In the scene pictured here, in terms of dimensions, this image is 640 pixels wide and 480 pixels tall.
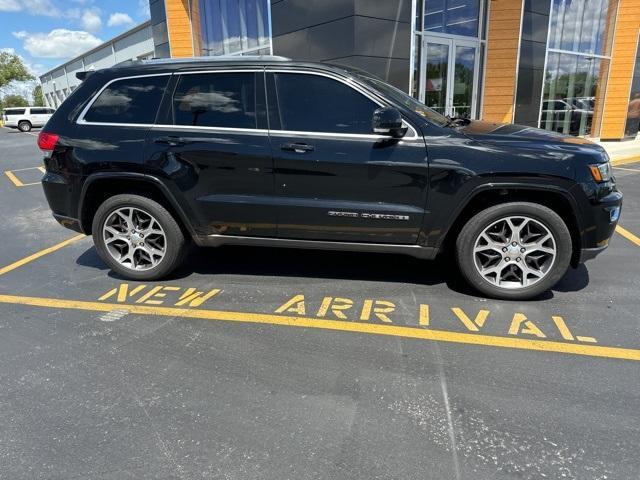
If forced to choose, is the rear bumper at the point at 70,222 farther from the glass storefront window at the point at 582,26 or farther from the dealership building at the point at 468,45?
the glass storefront window at the point at 582,26

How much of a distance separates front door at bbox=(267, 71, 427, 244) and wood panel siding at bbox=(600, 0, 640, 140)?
1486cm

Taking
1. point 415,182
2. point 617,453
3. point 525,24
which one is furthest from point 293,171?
point 525,24

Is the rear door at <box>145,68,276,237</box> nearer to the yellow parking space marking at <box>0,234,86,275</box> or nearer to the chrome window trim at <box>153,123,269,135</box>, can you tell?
the chrome window trim at <box>153,123,269,135</box>

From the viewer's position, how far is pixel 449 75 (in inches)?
450

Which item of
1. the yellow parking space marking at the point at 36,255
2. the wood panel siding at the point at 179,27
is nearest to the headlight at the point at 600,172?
the yellow parking space marking at the point at 36,255

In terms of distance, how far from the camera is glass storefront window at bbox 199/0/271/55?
39.6 ft

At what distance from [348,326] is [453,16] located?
1040 cm

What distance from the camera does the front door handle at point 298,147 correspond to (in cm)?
360

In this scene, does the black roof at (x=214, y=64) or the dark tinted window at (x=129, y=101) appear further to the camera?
the dark tinted window at (x=129, y=101)

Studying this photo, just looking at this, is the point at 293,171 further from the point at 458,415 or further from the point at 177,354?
the point at 458,415

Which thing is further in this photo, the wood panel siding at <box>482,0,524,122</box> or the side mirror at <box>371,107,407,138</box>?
the wood panel siding at <box>482,0,524,122</box>

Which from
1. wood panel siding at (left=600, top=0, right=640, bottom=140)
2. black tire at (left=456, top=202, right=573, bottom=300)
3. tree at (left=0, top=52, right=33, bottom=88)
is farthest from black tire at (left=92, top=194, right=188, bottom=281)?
tree at (left=0, top=52, right=33, bottom=88)

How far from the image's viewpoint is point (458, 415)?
242cm

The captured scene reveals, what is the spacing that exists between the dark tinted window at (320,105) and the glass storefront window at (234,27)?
8.86 m
